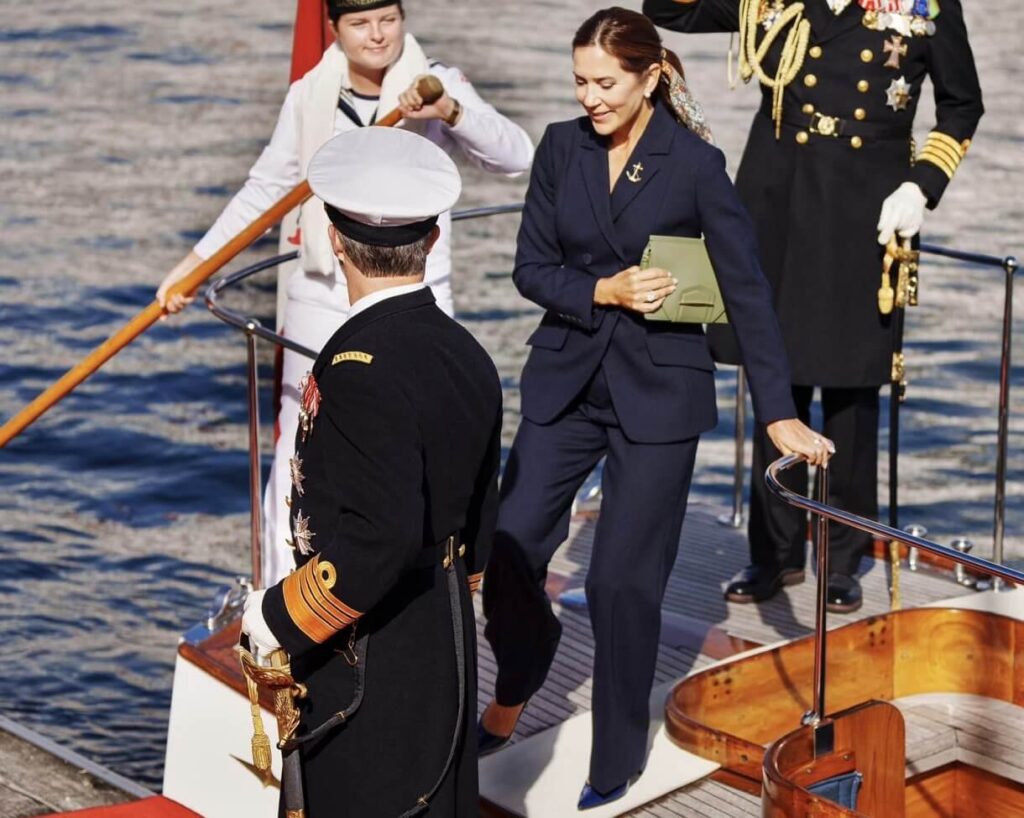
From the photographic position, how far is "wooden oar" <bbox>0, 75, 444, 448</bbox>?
16.4ft

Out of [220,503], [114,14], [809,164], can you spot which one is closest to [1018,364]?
[220,503]

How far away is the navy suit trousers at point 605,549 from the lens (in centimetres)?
436

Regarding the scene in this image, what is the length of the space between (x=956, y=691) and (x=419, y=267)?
7.88ft

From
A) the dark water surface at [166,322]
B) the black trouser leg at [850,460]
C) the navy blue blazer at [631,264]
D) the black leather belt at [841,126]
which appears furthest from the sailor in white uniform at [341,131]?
the dark water surface at [166,322]

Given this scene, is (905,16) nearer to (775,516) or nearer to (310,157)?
(775,516)

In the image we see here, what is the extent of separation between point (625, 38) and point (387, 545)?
1421mm

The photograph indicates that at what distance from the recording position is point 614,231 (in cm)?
434

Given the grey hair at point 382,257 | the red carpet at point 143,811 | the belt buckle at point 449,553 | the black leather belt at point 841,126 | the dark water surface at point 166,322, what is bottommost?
the dark water surface at point 166,322

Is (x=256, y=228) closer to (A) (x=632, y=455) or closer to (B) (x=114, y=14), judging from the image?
(A) (x=632, y=455)

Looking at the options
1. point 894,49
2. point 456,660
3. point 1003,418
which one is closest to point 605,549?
point 456,660

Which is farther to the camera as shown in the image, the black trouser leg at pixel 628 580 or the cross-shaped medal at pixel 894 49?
the cross-shaped medal at pixel 894 49

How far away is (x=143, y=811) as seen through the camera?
436 centimetres

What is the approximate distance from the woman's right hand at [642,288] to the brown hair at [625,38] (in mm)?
428

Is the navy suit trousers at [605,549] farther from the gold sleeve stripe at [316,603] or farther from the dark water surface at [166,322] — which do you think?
the dark water surface at [166,322]
